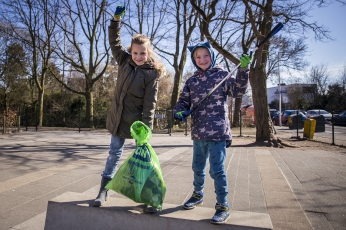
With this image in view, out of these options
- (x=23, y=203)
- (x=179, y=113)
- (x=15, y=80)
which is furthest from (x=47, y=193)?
(x=15, y=80)

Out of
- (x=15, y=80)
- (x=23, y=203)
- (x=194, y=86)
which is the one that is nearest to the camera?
(x=194, y=86)

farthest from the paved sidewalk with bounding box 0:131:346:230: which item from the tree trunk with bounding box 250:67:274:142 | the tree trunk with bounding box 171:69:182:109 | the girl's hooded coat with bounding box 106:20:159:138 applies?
the tree trunk with bounding box 171:69:182:109

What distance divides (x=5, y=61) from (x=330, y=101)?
4115cm

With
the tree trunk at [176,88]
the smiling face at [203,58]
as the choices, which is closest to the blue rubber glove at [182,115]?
the smiling face at [203,58]

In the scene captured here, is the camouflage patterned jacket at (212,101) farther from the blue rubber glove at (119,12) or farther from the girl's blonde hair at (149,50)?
the blue rubber glove at (119,12)

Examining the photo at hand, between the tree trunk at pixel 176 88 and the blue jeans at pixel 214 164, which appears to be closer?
the blue jeans at pixel 214 164

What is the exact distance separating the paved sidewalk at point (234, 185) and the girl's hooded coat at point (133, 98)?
1148mm

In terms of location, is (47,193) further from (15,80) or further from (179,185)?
(15,80)

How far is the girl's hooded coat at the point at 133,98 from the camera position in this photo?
102 inches

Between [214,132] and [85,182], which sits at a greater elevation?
[214,132]

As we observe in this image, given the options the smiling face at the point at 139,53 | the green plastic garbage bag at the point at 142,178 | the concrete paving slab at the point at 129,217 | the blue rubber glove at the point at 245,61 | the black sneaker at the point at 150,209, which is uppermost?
the smiling face at the point at 139,53

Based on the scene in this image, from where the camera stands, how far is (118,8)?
2.68 m

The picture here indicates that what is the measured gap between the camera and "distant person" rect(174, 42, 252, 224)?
92.7 inches

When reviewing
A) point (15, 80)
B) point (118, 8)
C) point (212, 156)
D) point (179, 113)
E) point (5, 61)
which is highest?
point (5, 61)
